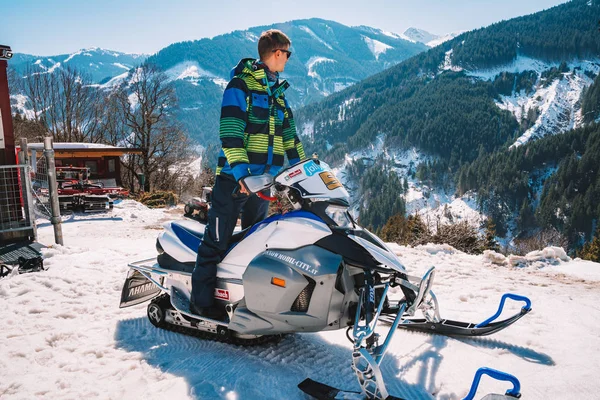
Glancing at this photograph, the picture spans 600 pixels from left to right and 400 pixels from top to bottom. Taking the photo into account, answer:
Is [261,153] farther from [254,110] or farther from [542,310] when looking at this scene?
[542,310]

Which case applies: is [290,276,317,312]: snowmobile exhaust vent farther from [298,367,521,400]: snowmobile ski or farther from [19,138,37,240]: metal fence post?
[19,138,37,240]: metal fence post

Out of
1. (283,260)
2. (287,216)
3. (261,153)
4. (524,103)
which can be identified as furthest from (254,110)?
(524,103)

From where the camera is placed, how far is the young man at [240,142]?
9.25ft

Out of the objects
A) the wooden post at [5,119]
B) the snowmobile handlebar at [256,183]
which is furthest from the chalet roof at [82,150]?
the snowmobile handlebar at [256,183]

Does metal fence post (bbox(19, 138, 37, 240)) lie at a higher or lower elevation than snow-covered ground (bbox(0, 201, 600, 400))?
higher

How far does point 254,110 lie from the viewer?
2941 millimetres

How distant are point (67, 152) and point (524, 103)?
202 m

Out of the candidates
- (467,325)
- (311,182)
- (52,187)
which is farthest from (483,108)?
(311,182)

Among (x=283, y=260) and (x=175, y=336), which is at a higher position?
(x=283, y=260)

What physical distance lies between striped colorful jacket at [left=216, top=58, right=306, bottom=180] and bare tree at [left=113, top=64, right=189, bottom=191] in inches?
1163

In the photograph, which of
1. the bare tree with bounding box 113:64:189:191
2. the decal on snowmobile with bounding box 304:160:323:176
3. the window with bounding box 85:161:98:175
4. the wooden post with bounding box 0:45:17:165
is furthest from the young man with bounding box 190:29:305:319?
the bare tree with bounding box 113:64:189:191

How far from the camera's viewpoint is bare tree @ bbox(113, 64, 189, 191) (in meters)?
31.7

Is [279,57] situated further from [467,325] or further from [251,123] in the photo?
[467,325]

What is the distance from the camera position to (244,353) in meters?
3.03
